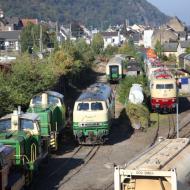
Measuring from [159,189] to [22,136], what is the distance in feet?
23.8

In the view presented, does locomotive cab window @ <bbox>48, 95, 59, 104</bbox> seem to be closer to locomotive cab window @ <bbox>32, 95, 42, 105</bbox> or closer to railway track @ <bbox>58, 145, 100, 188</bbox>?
locomotive cab window @ <bbox>32, 95, 42, 105</bbox>

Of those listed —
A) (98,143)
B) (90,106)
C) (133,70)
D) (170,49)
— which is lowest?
(98,143)

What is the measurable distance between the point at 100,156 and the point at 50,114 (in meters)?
2.83

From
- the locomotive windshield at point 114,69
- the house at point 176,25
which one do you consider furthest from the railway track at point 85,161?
the house at point 176,25

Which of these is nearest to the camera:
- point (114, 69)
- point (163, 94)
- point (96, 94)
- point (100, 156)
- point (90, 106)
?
point (100, 156)

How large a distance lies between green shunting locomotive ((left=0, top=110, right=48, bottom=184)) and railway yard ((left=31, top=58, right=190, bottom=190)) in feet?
3.11

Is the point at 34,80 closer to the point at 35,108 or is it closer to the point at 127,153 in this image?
the point at 35,108

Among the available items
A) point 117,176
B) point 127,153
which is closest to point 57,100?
point 127,153

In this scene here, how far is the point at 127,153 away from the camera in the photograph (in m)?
24.1

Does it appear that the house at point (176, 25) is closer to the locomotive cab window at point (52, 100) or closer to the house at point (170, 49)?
the house at point (170, 49)

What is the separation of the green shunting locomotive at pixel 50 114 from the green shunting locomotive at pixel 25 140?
1.37 metres

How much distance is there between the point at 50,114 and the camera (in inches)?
934

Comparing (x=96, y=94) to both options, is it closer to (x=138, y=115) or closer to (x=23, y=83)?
(x=138, y=115)

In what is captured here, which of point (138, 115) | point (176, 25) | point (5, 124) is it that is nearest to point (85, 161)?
point (5, 124)
